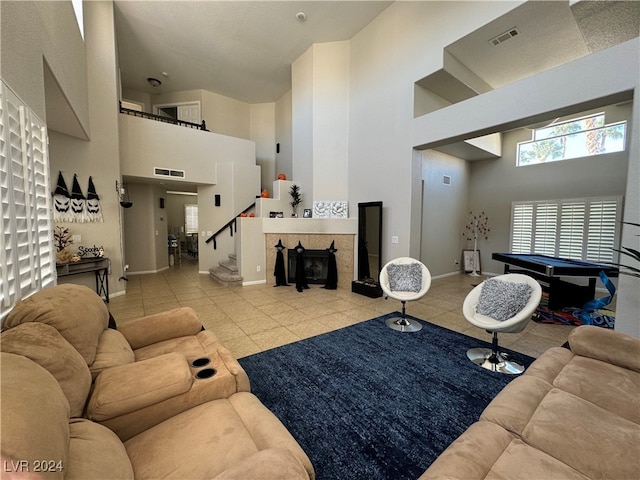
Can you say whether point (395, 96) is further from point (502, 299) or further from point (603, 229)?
point (603, 229)

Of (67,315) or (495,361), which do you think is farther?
(495,361)

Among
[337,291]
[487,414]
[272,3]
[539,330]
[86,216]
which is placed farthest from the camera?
[337,291]

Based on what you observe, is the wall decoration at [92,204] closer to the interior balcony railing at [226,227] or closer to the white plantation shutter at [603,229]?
the interior balcony railing at [226,227]

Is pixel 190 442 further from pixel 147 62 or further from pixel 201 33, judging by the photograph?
pixel 147 62

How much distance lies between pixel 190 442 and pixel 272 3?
21.8 ft

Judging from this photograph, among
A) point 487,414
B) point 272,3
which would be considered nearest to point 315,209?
point 272,3

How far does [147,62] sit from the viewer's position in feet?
22.2

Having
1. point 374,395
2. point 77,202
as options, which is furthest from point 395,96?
point 77,202

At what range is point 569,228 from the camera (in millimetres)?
5789

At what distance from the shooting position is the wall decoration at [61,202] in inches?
168

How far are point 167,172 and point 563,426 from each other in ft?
24.0

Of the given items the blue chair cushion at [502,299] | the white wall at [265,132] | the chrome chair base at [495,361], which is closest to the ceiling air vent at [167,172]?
the white wall at [265,132]

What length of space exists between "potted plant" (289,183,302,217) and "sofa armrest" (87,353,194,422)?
541cm

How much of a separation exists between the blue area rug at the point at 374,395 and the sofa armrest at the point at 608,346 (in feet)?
2.39
